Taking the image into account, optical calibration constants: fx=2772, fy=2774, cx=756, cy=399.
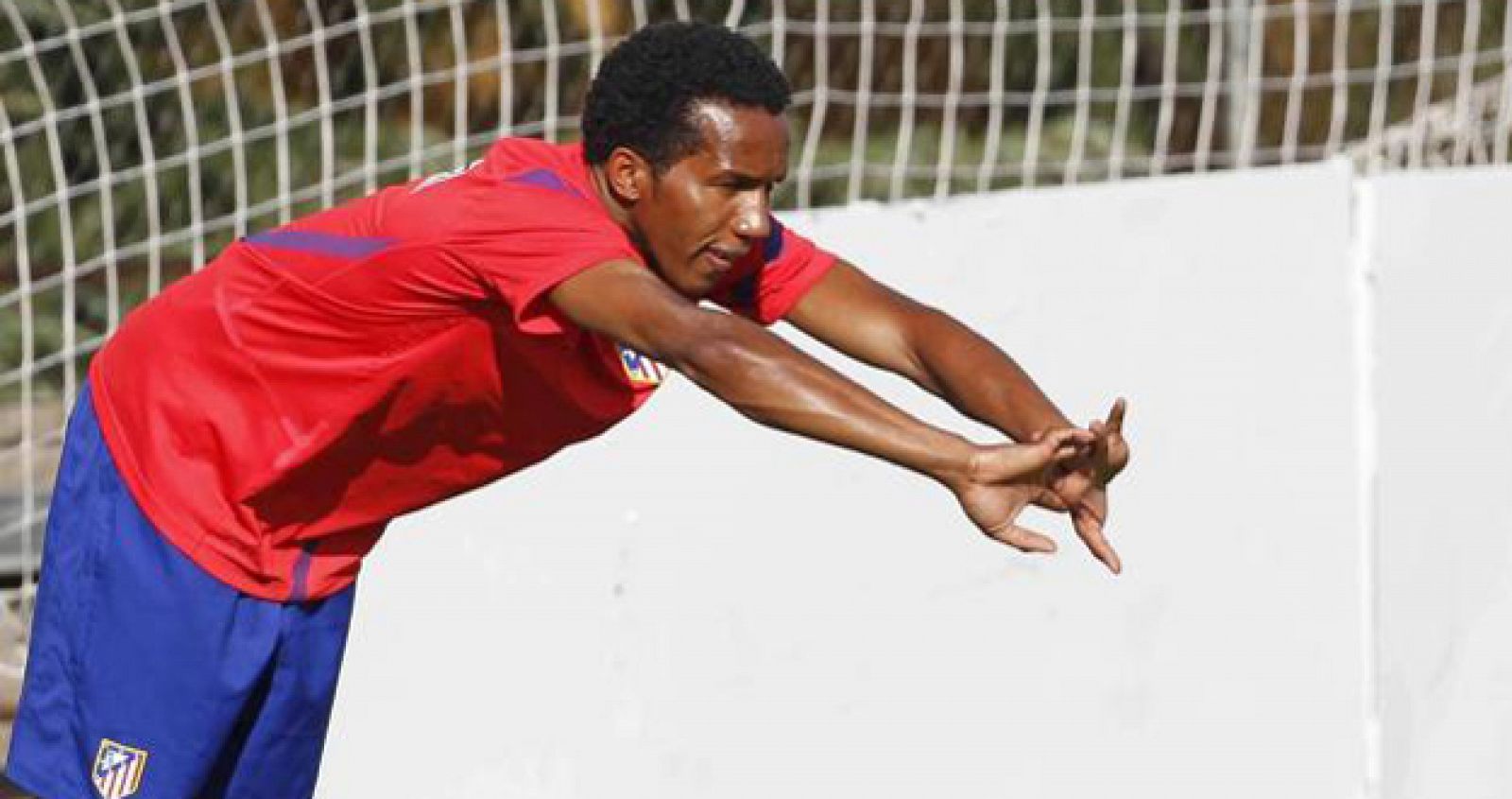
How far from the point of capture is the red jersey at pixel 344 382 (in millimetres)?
3695

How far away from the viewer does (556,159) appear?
365cm

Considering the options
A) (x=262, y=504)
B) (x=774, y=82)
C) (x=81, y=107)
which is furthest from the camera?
(x=81, y=107)

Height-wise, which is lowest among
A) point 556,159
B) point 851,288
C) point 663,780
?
point 663,780

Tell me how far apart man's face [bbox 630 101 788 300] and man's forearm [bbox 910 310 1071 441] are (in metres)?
0.36

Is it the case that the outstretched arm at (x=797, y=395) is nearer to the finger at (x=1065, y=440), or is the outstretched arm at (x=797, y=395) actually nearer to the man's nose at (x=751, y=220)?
the finger at (x=1065, y=440)

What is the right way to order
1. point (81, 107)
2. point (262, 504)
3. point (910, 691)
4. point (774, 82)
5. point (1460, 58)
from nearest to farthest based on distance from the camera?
1. point (774, 82)
2. point (262, 504)
3. point (910, 691)
4. point (81, 107)
5. point (1460, 58)

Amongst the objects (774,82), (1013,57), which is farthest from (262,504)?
(1013,57)

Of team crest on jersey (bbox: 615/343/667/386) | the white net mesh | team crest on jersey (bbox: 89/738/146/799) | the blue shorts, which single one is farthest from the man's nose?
the white net mesh

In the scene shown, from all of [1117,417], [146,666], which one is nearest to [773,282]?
[1117,417]

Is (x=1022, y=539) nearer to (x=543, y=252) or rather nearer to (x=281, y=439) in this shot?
(x=543, y=252)

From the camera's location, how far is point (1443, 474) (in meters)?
5.00

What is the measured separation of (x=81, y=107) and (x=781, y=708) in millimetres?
2211

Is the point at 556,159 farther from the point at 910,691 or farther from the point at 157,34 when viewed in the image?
the point at 157,34

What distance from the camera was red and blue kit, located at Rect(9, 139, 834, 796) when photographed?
12.3 feet
